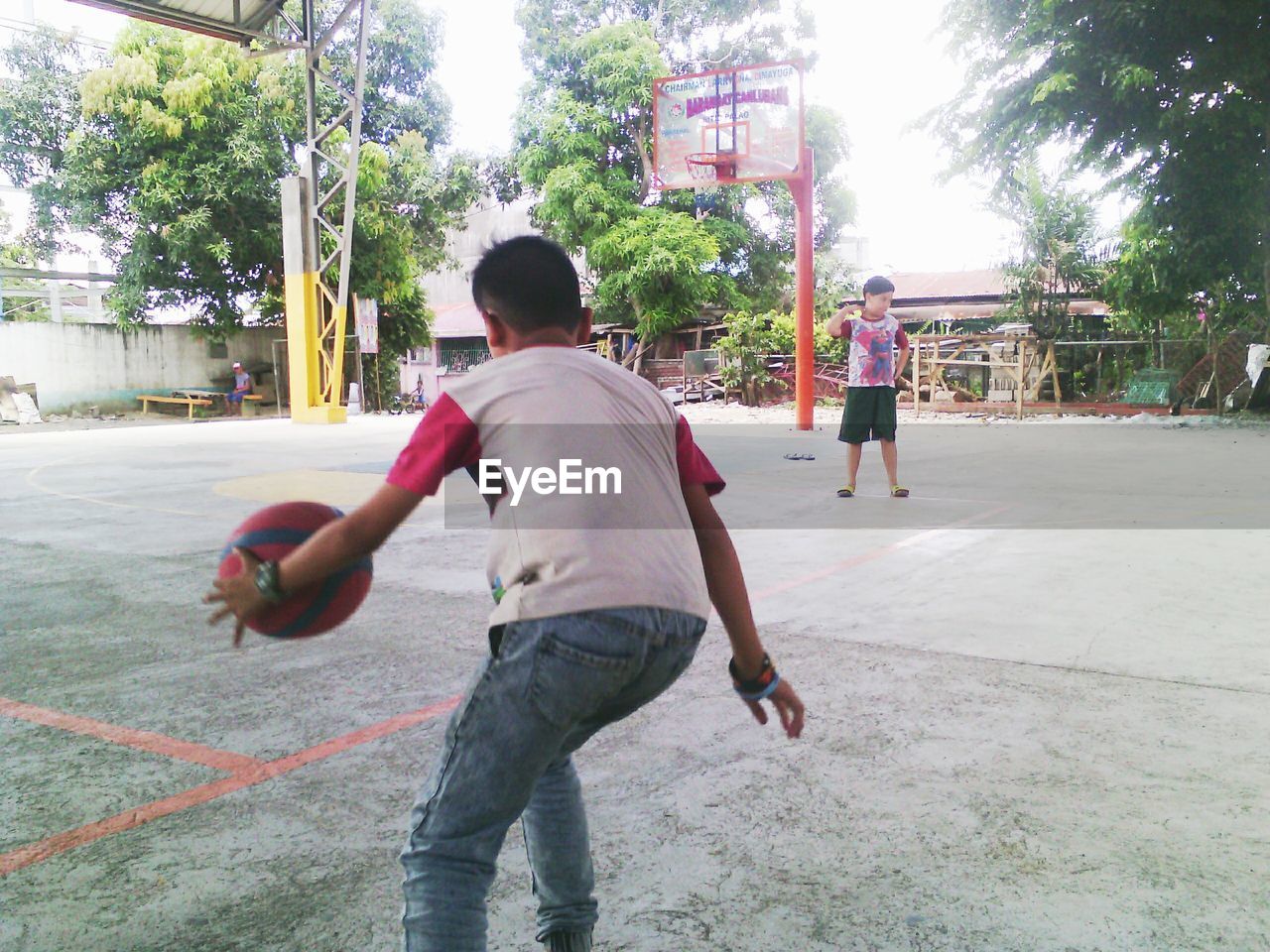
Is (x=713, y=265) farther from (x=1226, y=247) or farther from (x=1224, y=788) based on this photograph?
(x=1224, y=788)

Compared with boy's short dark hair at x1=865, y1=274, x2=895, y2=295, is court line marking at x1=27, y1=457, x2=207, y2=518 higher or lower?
lower

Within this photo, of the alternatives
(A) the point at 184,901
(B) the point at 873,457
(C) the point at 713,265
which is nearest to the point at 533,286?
(A) the point at 184,901

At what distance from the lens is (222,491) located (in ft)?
30.5

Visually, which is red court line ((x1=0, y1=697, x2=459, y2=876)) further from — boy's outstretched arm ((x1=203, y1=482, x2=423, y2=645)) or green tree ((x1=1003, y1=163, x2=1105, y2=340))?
green tree ((x1=1003, y1=163, x2=1105, y2=340))

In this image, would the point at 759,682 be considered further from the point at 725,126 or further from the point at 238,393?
the point at 238,393

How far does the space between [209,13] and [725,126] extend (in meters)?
8.67

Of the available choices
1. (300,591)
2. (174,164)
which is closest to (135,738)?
(300,591)

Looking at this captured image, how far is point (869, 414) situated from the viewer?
26.5 feet

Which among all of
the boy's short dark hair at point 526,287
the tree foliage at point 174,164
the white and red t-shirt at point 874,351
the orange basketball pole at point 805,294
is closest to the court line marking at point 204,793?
the boy's short dark hair at point 526,287

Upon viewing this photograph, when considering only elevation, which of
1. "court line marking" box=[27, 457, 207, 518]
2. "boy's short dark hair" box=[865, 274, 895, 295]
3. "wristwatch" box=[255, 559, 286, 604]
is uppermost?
"boy's short dark hair" box=[865, 274, 895, 295]

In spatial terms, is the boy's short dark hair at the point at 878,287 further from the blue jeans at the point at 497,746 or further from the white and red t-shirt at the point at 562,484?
the blue jeans at the point at 497,746

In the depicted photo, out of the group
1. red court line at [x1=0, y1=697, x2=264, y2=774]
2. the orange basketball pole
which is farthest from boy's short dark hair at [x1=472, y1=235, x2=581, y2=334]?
the orange basketball pole

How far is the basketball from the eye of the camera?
177 cm

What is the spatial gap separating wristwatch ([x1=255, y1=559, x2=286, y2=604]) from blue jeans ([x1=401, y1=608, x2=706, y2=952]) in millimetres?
341
